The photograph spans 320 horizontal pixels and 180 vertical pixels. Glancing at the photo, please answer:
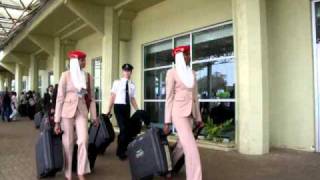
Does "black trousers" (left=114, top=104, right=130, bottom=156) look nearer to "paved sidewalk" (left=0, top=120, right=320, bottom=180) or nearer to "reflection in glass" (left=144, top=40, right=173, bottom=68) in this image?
"paved sidewalk" (left=0, top=120, right=320, bottom=180)

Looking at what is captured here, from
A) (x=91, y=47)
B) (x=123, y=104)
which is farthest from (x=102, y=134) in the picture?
(x=91, y=47)

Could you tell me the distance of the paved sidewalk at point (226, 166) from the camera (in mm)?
5586

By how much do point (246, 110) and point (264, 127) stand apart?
0.49 m

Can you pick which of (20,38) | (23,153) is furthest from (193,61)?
(20,38)

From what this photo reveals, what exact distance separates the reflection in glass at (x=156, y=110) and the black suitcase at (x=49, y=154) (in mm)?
7370

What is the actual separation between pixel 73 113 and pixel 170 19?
24.0ft

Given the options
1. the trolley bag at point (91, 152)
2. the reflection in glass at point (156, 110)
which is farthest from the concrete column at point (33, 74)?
the trolley bag at point (91, 152)

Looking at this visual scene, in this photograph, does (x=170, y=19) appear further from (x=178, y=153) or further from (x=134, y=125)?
(x=178, y=153)

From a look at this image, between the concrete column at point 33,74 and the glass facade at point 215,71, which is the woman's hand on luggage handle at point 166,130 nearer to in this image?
the glass facade at point 215,71

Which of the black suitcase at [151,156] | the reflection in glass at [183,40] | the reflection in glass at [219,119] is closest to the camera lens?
the black suitcase at [151,156]

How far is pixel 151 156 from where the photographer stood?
14.5 feet

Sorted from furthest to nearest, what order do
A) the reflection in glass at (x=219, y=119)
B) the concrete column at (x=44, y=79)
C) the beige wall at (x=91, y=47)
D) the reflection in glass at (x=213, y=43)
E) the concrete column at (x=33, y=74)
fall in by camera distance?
the concrete column at (x=33, y=74) → the concrete column at (x=44, y=79) → the beige wall at (x=91, y=47) → the reflection in glass at (x=213, y=43) → the reflection in glass at (x=219, y=119)

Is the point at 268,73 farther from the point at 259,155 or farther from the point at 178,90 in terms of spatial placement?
the point at 178,90

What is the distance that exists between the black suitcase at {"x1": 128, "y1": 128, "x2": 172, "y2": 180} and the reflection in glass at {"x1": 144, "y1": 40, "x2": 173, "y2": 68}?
7.71 meters
